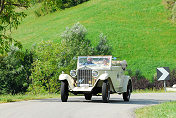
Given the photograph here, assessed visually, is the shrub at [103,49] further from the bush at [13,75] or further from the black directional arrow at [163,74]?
the black directional arrow at [163,74]

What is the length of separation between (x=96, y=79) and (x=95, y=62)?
4.21 feet

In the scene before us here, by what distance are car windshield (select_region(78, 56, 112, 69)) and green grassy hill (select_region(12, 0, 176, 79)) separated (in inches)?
1777

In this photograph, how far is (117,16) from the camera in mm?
Result: 97688

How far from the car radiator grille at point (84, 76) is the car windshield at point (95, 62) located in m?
0.59

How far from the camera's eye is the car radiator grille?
18.5 m

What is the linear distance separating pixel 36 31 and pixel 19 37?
518cm

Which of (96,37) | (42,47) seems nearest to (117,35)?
(96,37)

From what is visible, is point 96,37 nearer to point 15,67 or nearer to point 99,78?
point 15,67

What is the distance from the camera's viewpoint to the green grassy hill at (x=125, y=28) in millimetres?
74500

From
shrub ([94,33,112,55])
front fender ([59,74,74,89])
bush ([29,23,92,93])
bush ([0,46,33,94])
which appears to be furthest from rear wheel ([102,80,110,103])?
shrub ([94,33,112,55])

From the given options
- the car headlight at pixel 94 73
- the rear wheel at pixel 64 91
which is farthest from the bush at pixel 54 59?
the car headlight at pixel 94 73

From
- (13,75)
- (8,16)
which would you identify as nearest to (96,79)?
(8,16)

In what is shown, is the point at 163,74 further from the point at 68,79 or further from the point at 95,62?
the point at 68,79

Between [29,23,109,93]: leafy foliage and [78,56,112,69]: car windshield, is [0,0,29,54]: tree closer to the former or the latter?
[78,56,112,69]: car windshield
